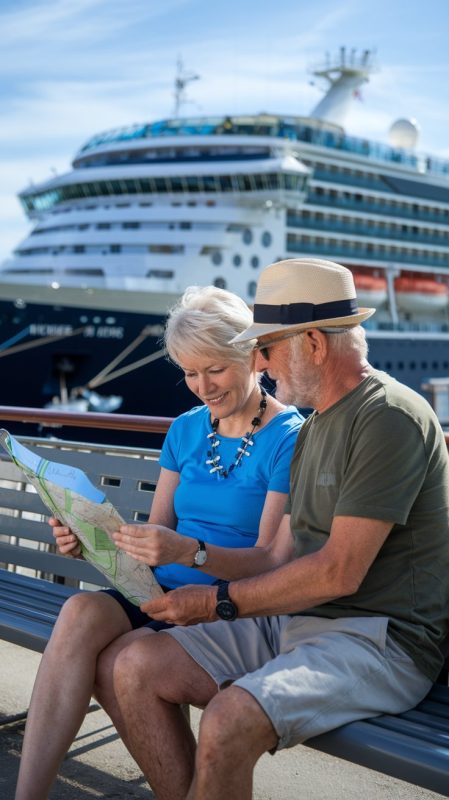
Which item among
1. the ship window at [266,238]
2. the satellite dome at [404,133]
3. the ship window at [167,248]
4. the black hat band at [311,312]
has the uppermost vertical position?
the satellite dome at [404,133]

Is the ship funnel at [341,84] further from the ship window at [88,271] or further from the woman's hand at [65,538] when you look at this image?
the woman's hand at [65,538]

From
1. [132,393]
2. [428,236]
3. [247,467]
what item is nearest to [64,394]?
[132,393]

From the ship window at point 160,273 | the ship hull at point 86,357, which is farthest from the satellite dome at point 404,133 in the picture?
the ship hull at point 86,357

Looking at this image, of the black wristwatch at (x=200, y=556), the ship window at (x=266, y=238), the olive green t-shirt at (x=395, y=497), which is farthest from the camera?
the ship window at (x=266, y=238)

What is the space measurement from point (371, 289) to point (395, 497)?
27305 mm

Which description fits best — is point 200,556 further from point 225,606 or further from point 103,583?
point 103,583

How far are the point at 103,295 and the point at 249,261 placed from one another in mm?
4727

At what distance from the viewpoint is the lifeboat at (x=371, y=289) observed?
1136 inches

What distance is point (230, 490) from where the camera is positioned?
9.39ft

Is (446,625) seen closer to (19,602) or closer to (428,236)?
(19,602)

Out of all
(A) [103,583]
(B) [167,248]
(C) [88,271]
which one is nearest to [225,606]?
(A) [103,583]

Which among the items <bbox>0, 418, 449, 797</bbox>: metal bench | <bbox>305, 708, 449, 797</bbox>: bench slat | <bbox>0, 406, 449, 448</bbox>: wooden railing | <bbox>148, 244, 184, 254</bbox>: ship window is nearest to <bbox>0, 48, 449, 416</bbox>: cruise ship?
<bbox>148, 244, 184, 254</bbox>: ship window

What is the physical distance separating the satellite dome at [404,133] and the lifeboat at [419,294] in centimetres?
495

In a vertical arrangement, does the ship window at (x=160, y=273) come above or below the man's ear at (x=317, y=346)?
above
